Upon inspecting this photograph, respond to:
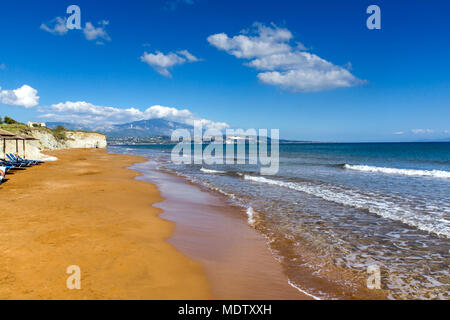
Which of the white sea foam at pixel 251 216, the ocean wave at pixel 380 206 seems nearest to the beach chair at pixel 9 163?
the white sea foam at pixel 251 216

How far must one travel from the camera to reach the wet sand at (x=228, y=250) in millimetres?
4820

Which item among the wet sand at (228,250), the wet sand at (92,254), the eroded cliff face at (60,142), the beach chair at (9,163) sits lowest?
the wet sand at (228,250)

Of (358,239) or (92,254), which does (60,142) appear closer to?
(92,254)

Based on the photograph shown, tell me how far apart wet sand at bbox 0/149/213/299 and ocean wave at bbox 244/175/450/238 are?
8584mm

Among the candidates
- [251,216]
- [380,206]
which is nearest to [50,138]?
[251,216]

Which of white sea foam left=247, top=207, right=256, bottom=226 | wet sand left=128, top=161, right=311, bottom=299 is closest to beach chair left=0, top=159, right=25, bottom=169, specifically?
wet sand left=128, top=161, right=311, bottom=299

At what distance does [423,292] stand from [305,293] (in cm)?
240

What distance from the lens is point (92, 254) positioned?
18.8 ft

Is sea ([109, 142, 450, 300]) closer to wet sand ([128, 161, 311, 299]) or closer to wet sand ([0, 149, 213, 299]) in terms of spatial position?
wet sand ([128, 161, 311, 299])

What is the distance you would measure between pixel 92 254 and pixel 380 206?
1231 centimetres

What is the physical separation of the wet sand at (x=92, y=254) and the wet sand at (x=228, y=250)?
0.35m

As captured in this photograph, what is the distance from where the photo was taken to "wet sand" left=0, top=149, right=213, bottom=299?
171 inches

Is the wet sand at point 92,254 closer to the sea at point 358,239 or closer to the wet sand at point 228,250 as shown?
the wet sand at point 228,250
